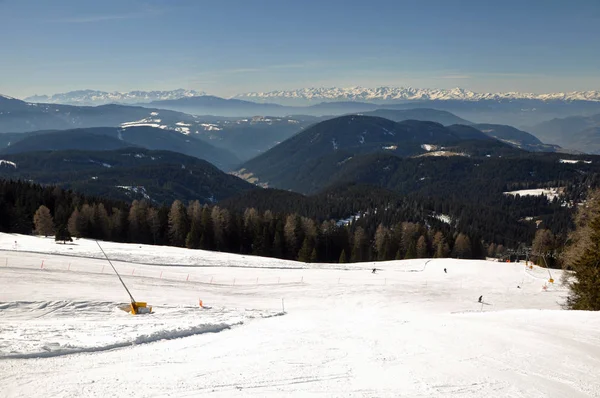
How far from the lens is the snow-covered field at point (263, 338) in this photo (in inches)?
606

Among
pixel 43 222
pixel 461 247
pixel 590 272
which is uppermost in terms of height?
pixel 590 272

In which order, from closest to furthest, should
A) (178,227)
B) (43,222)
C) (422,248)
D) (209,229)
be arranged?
(43,222) → (178,227) → (209,229) → (422,248)

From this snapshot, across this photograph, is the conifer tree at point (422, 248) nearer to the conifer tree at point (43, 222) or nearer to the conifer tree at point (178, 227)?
the conifer tree at point (178, 227)

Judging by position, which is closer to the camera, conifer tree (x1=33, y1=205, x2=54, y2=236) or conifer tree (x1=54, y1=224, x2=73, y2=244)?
conifer tree (x1=54, y1=224, x2=73, y2=244)

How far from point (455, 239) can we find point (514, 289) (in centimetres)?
5920

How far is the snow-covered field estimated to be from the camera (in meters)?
15.4

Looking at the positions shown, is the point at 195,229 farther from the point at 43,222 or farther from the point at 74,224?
the point at 43,222

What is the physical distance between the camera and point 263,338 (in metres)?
23.0

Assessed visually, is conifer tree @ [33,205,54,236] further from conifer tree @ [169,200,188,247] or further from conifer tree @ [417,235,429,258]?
conifer tree @ [417,235,429,258]

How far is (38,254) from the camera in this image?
47.5 meters

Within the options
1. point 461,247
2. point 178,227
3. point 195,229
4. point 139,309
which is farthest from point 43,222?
point 461,247

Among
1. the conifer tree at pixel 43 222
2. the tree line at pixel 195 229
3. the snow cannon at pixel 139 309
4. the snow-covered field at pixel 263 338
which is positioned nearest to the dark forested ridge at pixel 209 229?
the tree line at pixel 195 229

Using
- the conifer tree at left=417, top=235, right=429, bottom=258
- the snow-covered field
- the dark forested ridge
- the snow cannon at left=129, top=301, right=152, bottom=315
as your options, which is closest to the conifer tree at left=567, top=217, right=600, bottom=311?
the snow-covered field

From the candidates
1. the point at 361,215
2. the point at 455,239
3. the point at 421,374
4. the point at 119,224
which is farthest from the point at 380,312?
the point at 361,215
